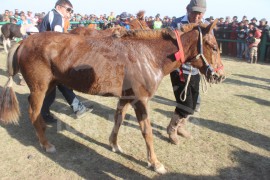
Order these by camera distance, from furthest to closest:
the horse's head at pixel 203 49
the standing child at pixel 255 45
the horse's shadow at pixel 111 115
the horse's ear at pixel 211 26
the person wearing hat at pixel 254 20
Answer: the person wearing hat at pixel 254 20 < the standing child at pixel 255 45 < the horse's shadow at pixel 111 115 < the horse's head at pixel 203 49 < the horse's ear at pixel 211 26

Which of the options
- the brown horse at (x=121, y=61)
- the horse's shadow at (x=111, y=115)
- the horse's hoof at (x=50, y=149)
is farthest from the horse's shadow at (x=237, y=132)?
the horse's hoof at (x=50, y=149)

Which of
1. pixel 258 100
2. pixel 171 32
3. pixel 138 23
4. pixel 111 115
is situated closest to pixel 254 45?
pixel 258 100

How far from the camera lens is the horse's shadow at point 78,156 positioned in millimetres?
2936

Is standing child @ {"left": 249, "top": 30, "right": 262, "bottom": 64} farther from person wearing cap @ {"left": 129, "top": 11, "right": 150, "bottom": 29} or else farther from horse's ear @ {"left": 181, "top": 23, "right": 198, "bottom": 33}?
horse's ear @ {"left": 181, "top": 23, "right": 198, "bottom": 33}

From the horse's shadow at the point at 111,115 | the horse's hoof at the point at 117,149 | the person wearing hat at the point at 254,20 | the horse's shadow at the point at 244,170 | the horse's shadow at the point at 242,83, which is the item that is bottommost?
the horse's shadow at the point at 244,170

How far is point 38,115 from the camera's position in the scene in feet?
10.9

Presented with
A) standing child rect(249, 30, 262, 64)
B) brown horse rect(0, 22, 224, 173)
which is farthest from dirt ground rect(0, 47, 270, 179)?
standing child rect(249, 30, 262, 64)

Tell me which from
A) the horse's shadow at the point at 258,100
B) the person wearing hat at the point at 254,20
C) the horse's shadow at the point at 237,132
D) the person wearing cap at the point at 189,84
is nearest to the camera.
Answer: the person wearing cap at the point at 189,84

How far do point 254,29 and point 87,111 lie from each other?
9674mm

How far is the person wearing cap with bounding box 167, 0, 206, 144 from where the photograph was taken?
3193 millimetres

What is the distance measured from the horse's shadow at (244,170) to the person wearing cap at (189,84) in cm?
75

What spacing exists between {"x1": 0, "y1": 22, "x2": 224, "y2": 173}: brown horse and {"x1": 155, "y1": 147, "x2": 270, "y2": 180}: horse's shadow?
1.26 feet

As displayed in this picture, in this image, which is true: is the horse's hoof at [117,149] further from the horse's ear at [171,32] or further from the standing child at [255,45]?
the standing child at [255,45]

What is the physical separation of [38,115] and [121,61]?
143 cm
